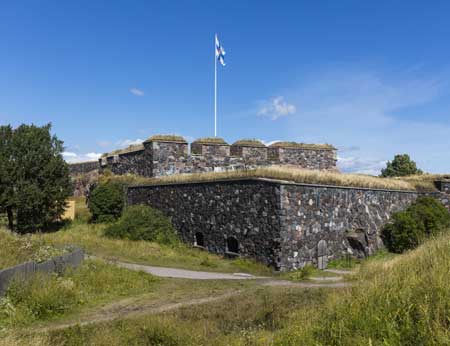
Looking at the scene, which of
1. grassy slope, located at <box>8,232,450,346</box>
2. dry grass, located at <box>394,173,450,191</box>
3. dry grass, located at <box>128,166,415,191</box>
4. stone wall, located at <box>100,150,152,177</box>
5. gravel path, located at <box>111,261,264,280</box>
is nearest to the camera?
grassy slope, located at <box>8,232,450,346</box>

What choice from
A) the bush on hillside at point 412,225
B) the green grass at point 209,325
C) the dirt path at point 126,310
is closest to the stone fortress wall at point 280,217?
the bush on hillside at point 412,225

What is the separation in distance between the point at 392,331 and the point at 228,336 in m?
2.94

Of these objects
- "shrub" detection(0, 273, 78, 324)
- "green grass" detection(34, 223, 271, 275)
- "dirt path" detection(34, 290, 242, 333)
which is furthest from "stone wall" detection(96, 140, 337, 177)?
"shrub" detection(0, 273, 78, 324)

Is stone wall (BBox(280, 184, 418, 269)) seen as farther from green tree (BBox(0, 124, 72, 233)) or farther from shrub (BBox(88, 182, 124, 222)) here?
green tree (BBox(0, 124, 72, 233))

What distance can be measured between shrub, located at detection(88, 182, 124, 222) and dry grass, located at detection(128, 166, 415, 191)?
1.48m

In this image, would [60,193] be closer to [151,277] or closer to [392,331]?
[151,277]

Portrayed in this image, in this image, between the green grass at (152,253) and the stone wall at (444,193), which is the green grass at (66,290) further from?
the stone wall at (444,193)

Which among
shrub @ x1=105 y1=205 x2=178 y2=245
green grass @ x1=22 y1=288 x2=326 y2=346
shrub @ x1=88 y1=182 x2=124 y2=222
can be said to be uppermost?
shrub @ x1=88 y1=182 x2=124 y2=222

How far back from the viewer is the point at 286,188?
1572 centimetres

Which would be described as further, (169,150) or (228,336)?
(169,150)

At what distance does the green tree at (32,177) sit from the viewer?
20.0 meters

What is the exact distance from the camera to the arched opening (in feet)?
57.3

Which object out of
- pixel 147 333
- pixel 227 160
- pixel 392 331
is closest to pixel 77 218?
pixel 227 160

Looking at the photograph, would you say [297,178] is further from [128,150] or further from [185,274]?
[128,150]
